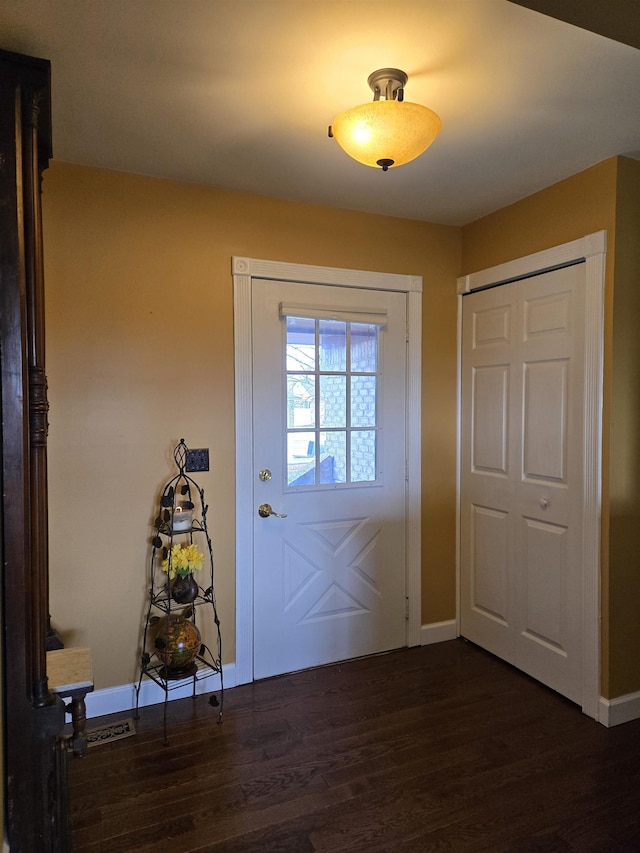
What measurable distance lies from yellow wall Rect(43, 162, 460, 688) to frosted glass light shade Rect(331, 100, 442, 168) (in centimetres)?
109

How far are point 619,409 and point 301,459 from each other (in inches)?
58.4

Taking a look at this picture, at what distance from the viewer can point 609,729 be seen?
2.24 meters

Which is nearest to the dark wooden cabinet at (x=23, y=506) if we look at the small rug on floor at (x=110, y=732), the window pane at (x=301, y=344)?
the small rug on floor at (x=110, y=732)

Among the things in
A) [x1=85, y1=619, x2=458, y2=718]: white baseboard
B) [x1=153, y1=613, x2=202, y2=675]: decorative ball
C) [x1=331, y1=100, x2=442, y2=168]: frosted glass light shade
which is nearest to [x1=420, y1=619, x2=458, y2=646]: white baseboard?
[x1=85, y1=619, x2=458, y2=718]: white baseboard

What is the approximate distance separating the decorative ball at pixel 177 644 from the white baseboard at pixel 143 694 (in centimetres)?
21

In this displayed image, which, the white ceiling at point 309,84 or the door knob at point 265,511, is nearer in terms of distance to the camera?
the white ceiling at point 309,84

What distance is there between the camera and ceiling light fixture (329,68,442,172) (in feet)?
4.98

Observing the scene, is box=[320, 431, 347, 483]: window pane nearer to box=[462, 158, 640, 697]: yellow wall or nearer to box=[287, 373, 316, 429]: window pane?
box=[287, 373, 316, 429]: window pane

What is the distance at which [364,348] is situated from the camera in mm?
2863

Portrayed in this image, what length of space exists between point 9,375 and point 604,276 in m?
2.25

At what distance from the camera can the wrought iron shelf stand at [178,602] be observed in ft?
7.68

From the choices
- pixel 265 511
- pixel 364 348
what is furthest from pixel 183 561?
pixel 364 348

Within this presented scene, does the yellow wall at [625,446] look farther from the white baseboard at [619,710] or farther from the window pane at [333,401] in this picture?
the window pane at [333,401]

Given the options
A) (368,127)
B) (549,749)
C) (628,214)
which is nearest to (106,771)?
(549,749)
